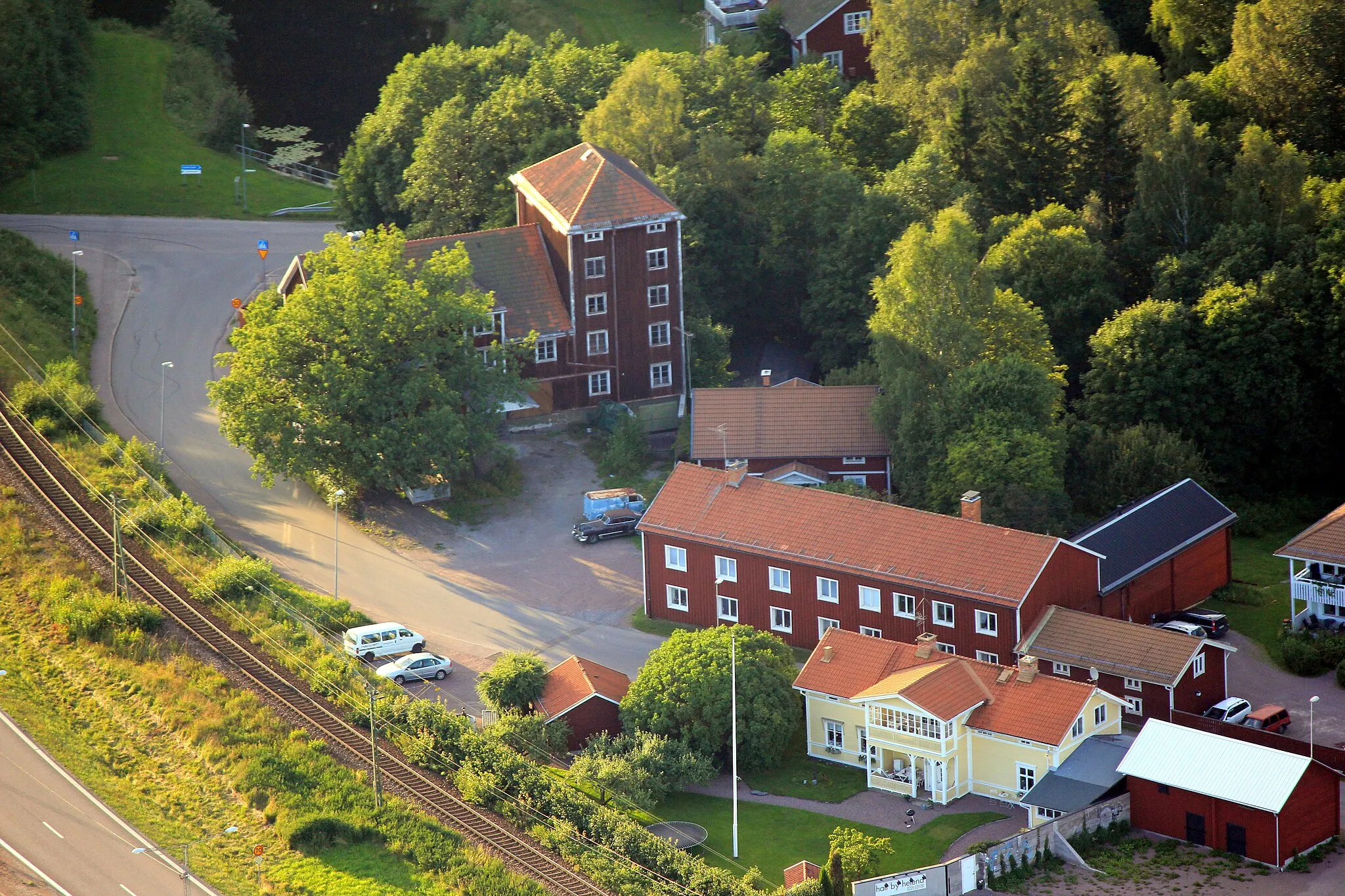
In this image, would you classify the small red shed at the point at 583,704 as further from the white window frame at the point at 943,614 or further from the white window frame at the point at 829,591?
the white window frame at the point at 943,614

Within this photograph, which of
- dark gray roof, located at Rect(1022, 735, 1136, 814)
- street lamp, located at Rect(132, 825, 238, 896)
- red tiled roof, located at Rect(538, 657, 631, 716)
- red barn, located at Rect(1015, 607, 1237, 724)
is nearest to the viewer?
street lamp, located at Rect(132, 825, 238, 896)

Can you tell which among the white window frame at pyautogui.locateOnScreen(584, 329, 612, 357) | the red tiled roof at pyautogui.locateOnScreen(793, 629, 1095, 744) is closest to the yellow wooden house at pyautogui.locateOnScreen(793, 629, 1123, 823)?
the red tiled roof at pyautogui.locateOnScreen(793, 629, 1095, 744)

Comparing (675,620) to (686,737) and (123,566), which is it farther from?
(123,566)

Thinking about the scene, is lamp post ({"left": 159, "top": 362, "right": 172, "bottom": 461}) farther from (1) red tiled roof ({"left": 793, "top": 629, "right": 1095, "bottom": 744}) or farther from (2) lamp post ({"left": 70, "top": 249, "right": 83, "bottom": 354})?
(1) red tiled roof ({"left": 793, "top": 629, "right": 1095, "bottom": 744})

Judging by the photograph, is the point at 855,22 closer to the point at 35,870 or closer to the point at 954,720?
the point at 954,720

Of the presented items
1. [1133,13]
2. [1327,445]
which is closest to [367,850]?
[1327,445]

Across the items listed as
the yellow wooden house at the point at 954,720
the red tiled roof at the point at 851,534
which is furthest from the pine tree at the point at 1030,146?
the yellow wooden house at the point at 954,720
